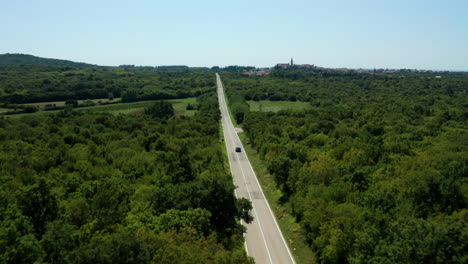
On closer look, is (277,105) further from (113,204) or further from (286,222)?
(113,204)

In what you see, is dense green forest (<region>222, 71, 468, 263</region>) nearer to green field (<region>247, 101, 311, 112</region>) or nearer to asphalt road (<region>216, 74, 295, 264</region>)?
asphalt road (<region>216, 74, 295, 264</region>)

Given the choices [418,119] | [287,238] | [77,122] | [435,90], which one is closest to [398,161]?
[287,238]

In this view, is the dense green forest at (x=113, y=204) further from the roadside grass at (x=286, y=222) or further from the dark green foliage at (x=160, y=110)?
the dark green foliage at (x=160, y=110)

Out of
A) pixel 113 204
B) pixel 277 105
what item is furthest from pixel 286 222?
pixel 277 105

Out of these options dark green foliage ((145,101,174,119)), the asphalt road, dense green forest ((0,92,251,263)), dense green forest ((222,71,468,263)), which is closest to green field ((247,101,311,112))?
dark green foliage ((145,101,174,119))

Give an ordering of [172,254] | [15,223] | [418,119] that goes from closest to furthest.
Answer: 1. [172,254]
2. [15,223]
3. [418,119]

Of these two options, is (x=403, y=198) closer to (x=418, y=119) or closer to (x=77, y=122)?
(x=418, y=119)

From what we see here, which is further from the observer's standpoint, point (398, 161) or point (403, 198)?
point (398, 161)

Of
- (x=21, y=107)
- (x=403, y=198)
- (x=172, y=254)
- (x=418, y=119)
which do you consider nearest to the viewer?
(x=172, y=254)
